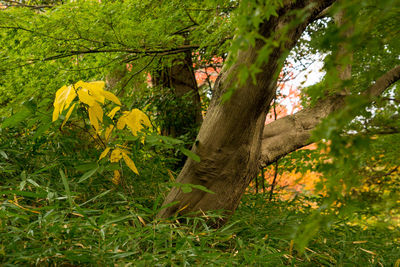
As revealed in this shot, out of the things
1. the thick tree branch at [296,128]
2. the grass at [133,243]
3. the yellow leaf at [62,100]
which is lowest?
the grass at [133,243]

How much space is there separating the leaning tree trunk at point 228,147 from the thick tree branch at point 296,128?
13.8 inches

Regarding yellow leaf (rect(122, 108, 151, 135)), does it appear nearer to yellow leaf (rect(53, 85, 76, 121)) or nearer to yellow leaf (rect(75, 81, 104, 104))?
yellow leaf (rect(75, 81, 104, 104))

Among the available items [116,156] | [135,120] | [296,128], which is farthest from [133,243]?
[296,128]

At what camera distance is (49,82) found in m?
2.73

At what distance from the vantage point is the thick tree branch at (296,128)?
2238 millimetres

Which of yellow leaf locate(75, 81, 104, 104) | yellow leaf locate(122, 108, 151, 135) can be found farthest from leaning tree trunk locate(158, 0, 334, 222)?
yellow leaf locate(75, 81, 104, 104)

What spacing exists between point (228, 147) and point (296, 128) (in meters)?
0.84

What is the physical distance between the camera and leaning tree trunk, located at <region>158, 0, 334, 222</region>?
166 centimetres

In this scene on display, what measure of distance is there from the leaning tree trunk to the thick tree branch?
35 cm

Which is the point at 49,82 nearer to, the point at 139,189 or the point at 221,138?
the point at 139,189

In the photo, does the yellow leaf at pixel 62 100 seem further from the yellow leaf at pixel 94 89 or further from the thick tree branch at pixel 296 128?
the thick tree branch at pixel 296 128

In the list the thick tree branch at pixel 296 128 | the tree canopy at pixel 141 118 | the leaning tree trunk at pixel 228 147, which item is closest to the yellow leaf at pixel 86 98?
the tree canopy at pixel 141 118

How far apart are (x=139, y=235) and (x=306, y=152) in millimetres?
2104

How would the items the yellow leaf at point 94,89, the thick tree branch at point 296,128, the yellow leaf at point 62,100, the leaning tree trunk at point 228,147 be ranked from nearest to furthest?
the yellow leaf at point 62,100, the yellow leaf at point 94,89, the leaning tree trunk at point 228,147, the thick tree branch at point 296,128
